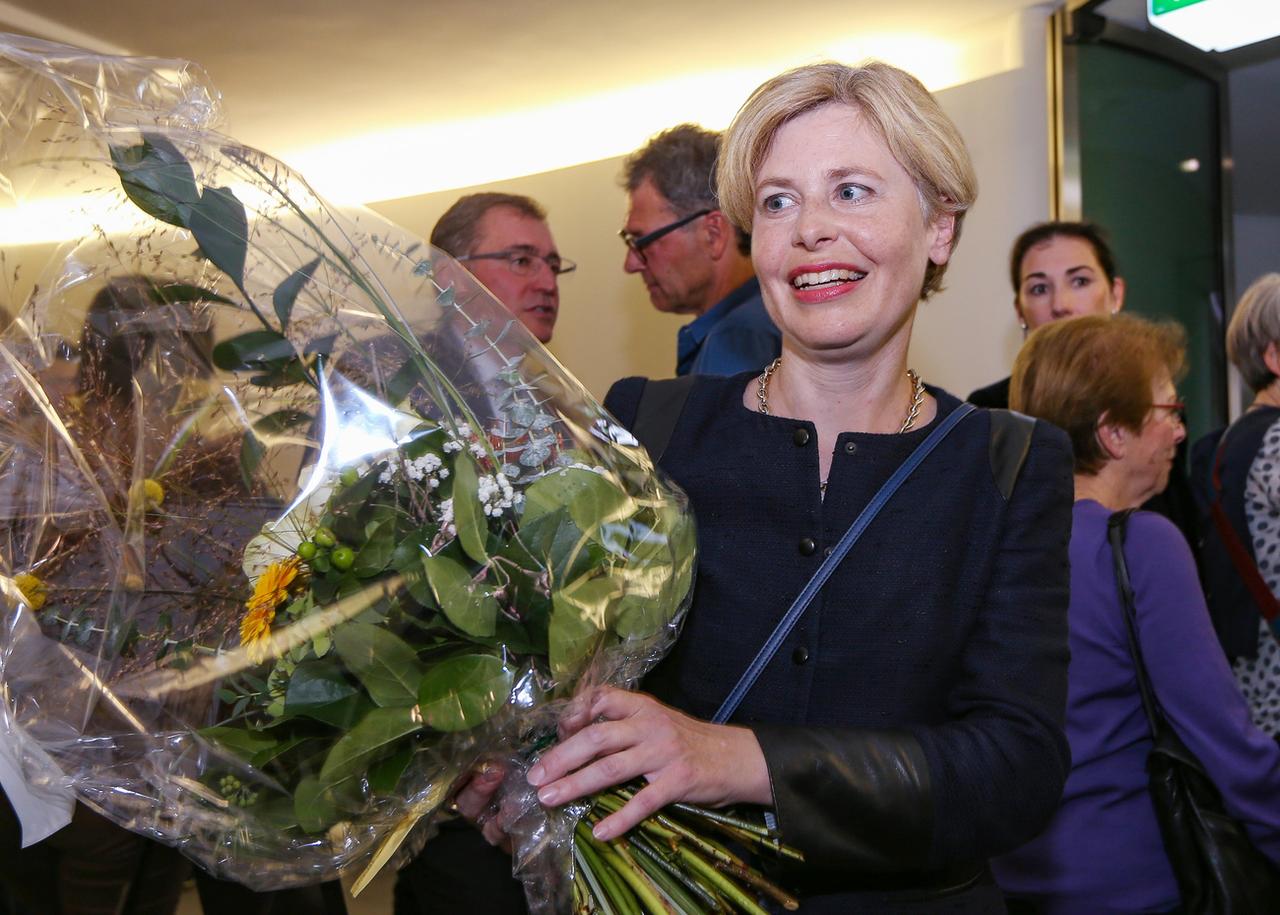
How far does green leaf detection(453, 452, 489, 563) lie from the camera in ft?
3.27

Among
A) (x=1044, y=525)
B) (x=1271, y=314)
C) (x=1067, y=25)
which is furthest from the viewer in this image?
(x=1067, y=25)

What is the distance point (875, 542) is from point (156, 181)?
0.78 m

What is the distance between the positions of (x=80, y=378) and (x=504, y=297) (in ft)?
6.14

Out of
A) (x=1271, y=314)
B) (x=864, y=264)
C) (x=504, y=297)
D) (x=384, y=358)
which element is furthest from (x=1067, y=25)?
(x=384, y=358)

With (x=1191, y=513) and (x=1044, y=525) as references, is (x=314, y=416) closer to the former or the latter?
(x=1044, y=525)

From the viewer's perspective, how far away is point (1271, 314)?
2.78 m

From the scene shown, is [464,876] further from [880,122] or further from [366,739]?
[880,122]

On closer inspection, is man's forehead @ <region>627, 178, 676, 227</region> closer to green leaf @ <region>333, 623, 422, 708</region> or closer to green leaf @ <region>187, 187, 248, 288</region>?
green leaf @ <region>187, 187, 248, 288</region>

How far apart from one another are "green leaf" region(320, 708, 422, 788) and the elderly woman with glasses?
318 millimetres

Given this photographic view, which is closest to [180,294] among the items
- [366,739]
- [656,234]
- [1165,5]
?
[366,739]

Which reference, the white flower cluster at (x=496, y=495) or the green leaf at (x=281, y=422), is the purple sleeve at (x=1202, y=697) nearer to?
the white flower cluster at (x=496, y=495)

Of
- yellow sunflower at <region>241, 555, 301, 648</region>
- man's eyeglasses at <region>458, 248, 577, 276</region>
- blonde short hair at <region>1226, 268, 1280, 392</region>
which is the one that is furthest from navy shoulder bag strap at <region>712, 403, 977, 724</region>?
blonde short hair at <region>1226, 268, 1280, 392</region>

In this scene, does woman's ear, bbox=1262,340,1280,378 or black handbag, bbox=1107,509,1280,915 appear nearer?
black handbag, bbox=1107,509,1280,915

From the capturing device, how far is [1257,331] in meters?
2.79
